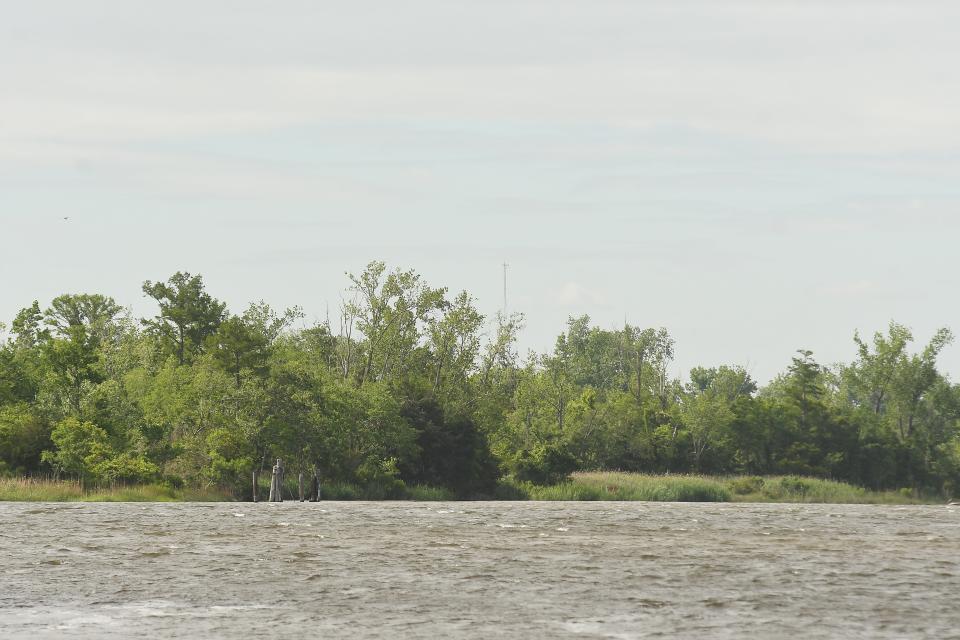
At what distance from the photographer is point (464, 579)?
27.3 meters

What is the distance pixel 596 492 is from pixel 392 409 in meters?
15.5

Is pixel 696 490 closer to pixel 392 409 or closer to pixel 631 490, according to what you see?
pixel 631 490

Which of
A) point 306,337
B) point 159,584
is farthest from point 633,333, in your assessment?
point 159,584

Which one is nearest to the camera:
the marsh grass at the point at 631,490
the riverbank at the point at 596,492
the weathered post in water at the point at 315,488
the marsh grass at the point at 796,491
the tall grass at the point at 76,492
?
the tall grass at the point at 76,492

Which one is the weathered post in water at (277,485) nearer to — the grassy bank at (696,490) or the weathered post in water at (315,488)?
the weathered post in water at (315,488)

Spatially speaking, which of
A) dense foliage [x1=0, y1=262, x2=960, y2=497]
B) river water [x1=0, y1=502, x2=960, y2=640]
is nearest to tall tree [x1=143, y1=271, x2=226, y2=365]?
dense foliage [x1=0, y1=262, x2=960, y2=497]

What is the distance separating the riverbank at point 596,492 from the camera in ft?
205

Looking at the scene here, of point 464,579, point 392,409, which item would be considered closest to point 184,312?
point 392,409

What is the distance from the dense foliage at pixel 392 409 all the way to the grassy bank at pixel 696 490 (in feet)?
9.14

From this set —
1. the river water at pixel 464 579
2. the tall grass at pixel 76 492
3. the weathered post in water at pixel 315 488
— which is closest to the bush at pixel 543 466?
the weathered post in water at pixel 315 488

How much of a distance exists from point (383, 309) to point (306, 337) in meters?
9.19

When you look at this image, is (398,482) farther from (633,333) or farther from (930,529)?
(633,333)

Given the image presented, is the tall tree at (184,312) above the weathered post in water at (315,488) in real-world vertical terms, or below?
above

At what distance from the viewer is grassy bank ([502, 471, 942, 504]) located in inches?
3440
